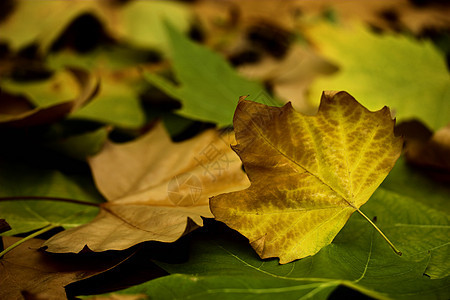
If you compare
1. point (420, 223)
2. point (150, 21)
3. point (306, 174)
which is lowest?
point (420, 223)

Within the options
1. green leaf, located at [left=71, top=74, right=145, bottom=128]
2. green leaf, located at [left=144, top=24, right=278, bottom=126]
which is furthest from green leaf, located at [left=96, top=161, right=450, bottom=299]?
green leaf, located at [left=71, top=74, right=145, bottom=128]

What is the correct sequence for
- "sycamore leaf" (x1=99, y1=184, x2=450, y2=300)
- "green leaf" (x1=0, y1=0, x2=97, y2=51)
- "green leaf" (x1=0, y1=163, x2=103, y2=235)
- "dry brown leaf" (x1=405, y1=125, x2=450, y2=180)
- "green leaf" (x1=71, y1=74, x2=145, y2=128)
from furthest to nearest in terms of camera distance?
1. "green leaf" (x1=0, y1=0, x2=97, y2=51)
2. "green leaf" (x1=71, y1=74, x2=145, y2=128)
3. "dry brown leaf" (x1=405, y1=125, x2=450, y2=180)
4. "green leaf" (x1=0, y1=163, x2=103, y2=235)
5. "sycamore leaf" (x1=99, y1=184, x2=450, y2=300)

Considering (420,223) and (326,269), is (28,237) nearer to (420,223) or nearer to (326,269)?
(326,269)

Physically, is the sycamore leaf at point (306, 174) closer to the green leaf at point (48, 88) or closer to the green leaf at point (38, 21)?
the green leaf at point (48, 88)

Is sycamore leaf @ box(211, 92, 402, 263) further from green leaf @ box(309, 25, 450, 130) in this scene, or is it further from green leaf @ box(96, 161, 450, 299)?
green leaf @ box(309, 25, 450, 130)

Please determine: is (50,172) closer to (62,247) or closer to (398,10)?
(62,247)

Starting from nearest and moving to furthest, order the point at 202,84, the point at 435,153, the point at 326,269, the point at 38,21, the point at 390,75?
the point at 326,269 → the point at 435,153 → the point at 202,84 → the point at 390,75 → the point at 38,21

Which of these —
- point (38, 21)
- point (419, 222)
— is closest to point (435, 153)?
point (419, 222)
